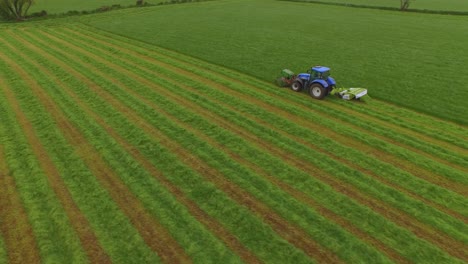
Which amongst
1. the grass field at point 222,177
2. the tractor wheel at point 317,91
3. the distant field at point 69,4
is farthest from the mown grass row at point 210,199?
the distant field at point 69,4

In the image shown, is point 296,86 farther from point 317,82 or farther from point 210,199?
point 210,199

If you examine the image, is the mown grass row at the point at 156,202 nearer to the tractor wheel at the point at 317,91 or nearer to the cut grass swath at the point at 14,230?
the cut grass swath at the point at 14,230

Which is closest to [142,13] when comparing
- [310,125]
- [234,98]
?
[234,98]

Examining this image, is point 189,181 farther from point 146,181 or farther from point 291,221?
point 291,221

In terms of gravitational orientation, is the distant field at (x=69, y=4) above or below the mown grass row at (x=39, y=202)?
above

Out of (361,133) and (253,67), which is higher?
(253,67)

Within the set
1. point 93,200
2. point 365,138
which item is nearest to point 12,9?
point 93,200

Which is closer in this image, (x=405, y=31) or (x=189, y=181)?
(x=189, y=181)
